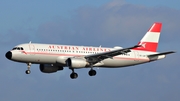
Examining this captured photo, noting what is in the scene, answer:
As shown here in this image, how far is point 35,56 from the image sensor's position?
91.3 m

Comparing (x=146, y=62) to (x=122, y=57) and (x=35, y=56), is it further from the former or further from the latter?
(x=35, y=56)

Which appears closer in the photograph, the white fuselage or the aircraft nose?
the aircraft nose

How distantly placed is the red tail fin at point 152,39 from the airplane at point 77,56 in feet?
0.79

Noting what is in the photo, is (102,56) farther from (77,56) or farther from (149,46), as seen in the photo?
(149,46)

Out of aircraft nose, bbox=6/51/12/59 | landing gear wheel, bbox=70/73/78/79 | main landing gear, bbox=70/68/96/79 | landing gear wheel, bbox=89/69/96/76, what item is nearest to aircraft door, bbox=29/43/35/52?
aircraft nose, bbox=6/51/12/59

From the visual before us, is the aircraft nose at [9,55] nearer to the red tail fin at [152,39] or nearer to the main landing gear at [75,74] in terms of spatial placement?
the main landing gear at [75,74]

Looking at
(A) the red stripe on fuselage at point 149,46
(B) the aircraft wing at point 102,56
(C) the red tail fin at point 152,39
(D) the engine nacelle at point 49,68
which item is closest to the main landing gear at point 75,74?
(B) the aircraft wing at point 102,56

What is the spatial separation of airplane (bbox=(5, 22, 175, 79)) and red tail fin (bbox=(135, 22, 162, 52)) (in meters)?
0.24

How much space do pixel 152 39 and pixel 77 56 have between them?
56.6 ft

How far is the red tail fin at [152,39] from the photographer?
105m

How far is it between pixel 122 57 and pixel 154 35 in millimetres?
10125

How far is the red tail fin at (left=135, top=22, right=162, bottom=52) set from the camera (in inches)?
4126

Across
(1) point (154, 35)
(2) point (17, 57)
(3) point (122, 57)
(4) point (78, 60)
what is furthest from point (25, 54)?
(1) point (154, 35)

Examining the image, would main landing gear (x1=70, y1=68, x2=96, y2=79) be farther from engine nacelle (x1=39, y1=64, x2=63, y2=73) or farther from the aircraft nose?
the aircraft nose
